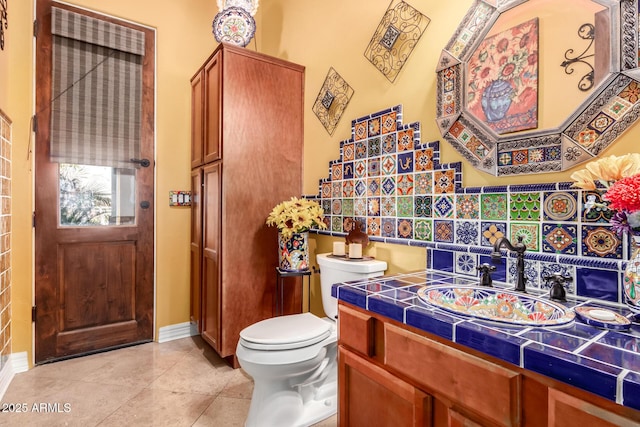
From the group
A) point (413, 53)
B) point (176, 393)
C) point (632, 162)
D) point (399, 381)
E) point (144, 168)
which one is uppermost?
point (413, 53)

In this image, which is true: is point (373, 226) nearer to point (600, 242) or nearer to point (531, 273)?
point (531, 273)

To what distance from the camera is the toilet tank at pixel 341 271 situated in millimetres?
1676

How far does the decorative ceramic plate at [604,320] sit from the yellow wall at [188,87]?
1.70 ft

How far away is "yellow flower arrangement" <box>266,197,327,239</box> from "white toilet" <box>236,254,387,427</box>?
0.36 m

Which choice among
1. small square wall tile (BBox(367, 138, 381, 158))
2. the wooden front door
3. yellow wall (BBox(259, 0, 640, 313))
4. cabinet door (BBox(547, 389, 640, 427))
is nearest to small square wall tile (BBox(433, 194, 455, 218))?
yellow wall (BBox(259, 0, 640, 313))

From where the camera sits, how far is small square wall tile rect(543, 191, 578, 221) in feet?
3.66

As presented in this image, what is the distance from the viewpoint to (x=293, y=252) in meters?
2.16

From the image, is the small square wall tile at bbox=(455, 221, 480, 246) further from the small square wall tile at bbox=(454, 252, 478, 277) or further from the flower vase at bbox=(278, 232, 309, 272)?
the flower vase at bbox=(278, 232, 309, 272)

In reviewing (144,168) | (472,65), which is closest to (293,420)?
(472,65)

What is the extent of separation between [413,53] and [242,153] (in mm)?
1185

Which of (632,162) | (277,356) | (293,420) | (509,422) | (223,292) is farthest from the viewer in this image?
(223,292)

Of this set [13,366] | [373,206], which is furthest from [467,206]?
[13,366]

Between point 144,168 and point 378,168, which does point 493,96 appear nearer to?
point 378,168

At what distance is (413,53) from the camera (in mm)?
1648
